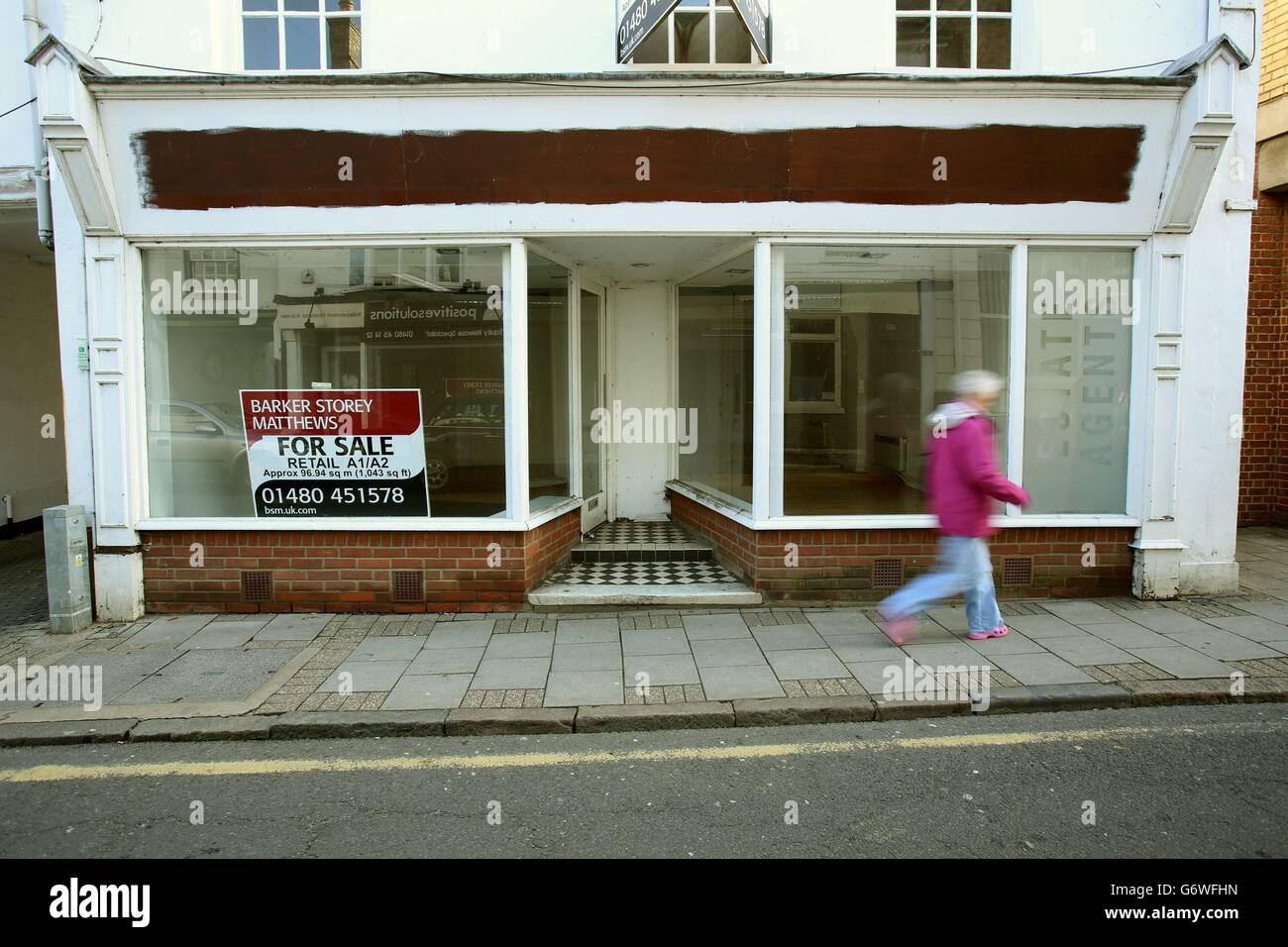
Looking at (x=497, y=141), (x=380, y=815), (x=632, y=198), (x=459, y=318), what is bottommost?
(x=380, y=815)

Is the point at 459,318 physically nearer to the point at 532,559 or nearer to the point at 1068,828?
the point at 532,559

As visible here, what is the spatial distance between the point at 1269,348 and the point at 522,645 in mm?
9845

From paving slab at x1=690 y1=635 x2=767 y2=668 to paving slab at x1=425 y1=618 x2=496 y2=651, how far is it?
1.64m

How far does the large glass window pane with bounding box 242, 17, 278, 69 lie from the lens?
289 inches

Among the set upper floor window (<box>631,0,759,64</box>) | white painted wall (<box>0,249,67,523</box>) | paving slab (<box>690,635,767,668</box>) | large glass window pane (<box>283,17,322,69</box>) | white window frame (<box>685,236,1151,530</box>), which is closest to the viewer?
paving slab (<box>690,635,767,668</box>)

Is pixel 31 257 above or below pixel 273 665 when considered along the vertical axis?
above

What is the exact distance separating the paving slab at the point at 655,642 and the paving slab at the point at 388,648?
62.0 inches

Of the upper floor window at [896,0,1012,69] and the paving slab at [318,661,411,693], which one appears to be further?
the upper floor window at [896,0,1012,69]

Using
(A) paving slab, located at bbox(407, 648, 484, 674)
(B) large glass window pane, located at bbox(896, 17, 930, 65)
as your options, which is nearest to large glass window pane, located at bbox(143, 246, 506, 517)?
(A) paving slab, located at bbox(407, 648, 484, 674)

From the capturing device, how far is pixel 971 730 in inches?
190

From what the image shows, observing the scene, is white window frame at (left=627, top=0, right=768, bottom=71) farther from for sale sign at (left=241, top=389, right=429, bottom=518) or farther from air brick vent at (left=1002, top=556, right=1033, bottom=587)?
air brick vent at (left=1002, top=556, right=1033, bottom=587)

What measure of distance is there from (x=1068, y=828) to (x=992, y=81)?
5.63 metres

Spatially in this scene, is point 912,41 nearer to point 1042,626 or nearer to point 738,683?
point 1042,626

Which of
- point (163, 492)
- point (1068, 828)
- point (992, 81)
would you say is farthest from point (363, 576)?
point (992, 81)
